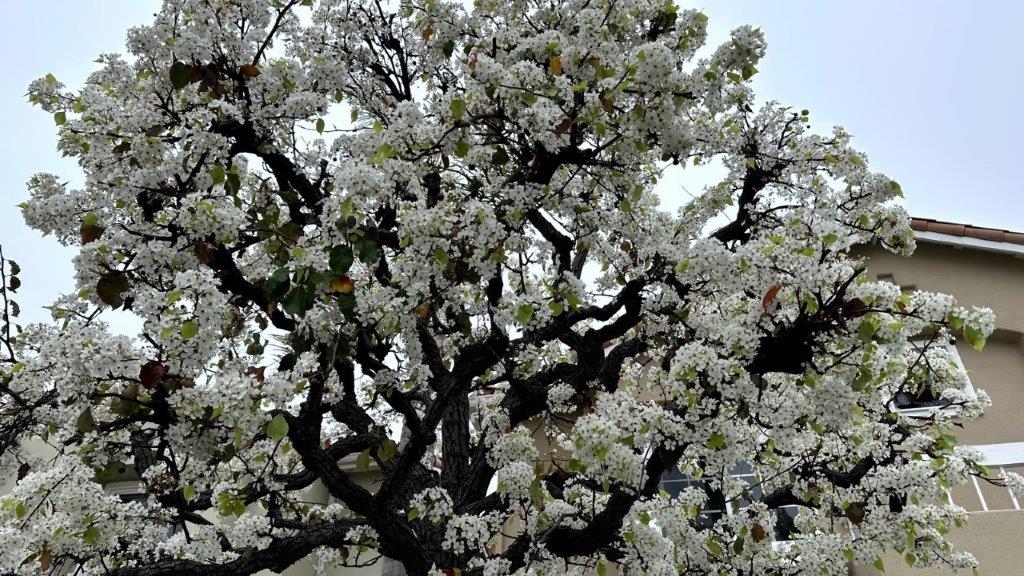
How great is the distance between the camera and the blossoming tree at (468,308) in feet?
11.9

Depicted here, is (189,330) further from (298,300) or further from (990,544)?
(990,544)

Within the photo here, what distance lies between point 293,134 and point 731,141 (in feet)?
11.7

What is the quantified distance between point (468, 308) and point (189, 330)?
10.4 ft

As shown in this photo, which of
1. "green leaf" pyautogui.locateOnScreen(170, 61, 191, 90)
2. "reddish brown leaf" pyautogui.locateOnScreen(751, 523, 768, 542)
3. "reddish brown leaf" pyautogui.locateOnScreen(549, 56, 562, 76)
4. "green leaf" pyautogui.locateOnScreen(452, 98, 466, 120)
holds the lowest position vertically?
"reddish brown leaf" pyautogui.locateOnScreen(751, 523, 768, 542)

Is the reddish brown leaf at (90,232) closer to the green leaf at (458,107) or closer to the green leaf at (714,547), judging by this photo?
the green leaf at (458,107)

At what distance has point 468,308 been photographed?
6066 mm

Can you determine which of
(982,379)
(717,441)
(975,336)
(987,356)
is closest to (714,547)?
A: (717,441)

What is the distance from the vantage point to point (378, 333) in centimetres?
434

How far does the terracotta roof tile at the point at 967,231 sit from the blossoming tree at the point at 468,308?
16.6ft

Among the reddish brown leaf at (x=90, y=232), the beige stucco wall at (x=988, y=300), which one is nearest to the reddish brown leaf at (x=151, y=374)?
the reddish brown leaf at (x=90, y=232)

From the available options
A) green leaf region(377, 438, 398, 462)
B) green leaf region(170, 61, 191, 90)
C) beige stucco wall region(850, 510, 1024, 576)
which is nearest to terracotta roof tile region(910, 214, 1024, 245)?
beige stucco wall region(850, 510, 1024, 576)

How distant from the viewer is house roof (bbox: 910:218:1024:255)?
9.29m

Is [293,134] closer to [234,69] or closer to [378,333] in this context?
[234,69]

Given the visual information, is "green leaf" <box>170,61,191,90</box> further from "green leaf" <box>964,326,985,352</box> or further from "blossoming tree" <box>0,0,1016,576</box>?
"green leaf" <box>964,326,985,352</box>
